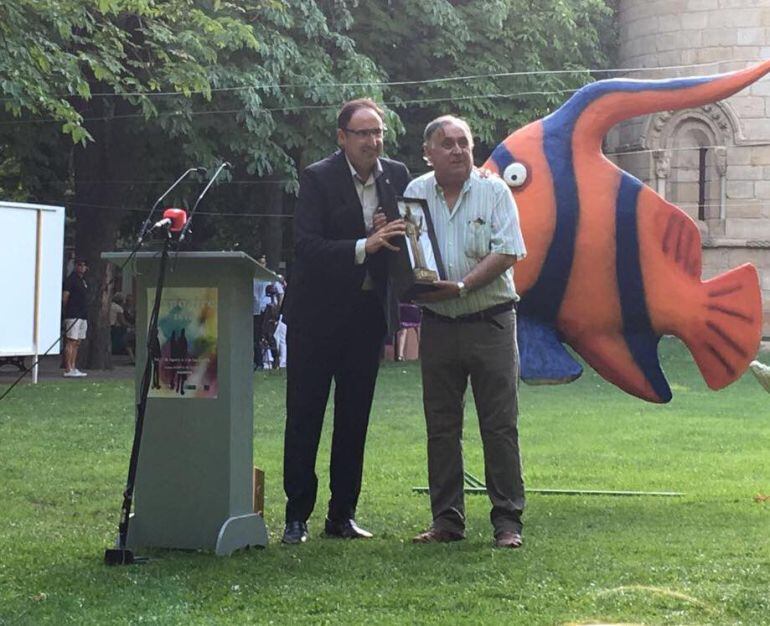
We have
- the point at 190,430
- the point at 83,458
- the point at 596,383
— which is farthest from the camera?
the point at 596,383

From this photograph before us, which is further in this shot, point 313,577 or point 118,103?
point 118,103

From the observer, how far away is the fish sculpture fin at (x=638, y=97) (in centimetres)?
852

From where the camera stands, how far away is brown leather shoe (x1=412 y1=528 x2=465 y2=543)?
673cm

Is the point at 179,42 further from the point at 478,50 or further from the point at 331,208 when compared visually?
the point at 331,208

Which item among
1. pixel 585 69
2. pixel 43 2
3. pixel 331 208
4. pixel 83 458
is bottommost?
pixel 83 458

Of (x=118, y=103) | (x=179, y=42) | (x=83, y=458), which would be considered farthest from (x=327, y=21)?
(x=83, y=458)

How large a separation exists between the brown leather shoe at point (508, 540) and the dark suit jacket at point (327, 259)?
1092mm

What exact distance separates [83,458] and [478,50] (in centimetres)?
1608

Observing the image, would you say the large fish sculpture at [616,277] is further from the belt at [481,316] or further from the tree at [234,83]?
the tree at [234,83]

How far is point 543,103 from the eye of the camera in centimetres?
2495

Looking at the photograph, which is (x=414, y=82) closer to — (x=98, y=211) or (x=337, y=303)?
(x=98, y=211)

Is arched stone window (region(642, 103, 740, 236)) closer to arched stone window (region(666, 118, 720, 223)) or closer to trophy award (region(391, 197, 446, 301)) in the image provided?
arched stone window (region(666, 118, 720, 223))

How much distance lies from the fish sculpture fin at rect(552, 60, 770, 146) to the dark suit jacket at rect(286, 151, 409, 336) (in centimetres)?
215

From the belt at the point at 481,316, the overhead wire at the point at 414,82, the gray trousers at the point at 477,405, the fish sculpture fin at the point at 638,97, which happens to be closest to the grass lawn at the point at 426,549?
the gray trousers at the point at 477,405
